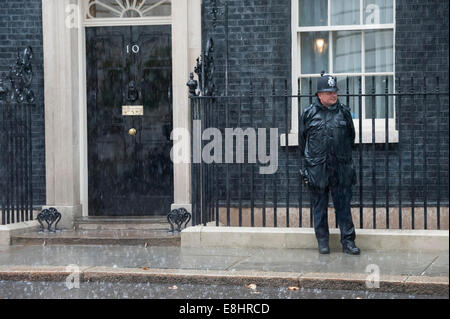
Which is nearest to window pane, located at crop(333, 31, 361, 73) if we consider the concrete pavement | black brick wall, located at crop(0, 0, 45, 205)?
the concrete pavement

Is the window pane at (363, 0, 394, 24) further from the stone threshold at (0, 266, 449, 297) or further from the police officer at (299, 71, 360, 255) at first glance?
the stone threshold at (0, 266, 449, 297)

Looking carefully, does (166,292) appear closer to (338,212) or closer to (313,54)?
(338,212)

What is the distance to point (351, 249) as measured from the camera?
9.09 metres

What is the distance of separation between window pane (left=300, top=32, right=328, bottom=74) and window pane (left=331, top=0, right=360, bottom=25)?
0.35 meters

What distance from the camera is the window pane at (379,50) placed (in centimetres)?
1122

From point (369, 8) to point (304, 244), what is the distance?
3.60m

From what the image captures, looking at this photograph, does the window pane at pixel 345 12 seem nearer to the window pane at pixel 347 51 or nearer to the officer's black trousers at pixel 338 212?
the window pane at pixel 347 51

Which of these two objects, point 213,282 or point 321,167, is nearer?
point 213,282

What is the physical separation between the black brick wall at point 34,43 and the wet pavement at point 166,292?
12.0ft

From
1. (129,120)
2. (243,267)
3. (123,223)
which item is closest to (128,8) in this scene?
(129,120)

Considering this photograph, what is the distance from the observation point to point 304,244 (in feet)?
31.4

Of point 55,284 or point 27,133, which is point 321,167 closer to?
point 55,284

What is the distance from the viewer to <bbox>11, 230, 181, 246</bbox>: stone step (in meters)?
10.3

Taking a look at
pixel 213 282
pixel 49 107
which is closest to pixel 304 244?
pixel 213 282
